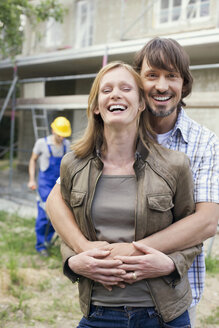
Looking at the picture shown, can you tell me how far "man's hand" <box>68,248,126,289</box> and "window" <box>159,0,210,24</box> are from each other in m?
9.38

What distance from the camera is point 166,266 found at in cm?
157

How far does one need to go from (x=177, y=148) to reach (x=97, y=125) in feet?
1.40

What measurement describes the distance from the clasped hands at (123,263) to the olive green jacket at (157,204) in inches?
2.2

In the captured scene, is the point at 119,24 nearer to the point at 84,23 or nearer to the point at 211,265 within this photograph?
the point at 84,23

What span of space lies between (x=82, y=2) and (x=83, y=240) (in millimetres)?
12622

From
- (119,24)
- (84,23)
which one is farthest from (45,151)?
(84,23)

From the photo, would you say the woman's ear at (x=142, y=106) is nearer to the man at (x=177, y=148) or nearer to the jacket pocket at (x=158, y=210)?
the man at (x=177, y=148)

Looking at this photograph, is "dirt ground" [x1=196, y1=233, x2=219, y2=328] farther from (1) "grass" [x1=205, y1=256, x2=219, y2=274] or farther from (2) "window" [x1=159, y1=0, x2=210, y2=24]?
(2) "window" [x1=159, y1=0, x2=210, y2=24]

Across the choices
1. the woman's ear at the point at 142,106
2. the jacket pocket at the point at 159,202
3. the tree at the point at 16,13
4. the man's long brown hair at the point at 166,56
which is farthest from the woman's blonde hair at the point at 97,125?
the tree at the point at 16,13

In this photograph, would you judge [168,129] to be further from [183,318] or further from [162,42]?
[183,318]

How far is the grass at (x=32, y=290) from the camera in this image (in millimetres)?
3705

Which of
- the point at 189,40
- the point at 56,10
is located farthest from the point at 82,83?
the point at 189,40

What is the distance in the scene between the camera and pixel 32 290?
4328 millimetres

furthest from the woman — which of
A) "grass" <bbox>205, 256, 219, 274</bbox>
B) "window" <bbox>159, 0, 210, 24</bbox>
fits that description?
"window" <bbox>159, 0, 210, 24</bbox>
